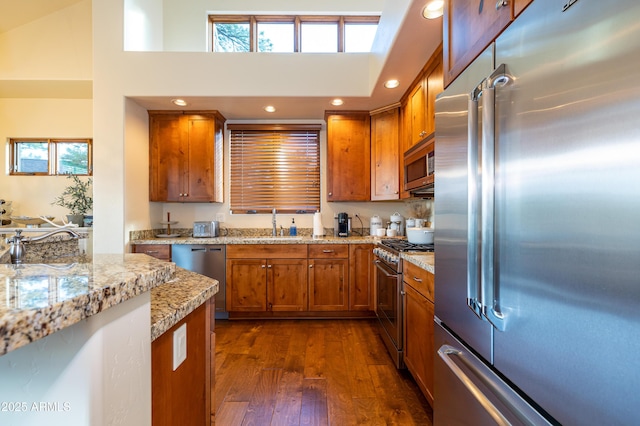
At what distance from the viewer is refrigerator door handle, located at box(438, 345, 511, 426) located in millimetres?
804

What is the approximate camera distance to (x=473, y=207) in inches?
34.7

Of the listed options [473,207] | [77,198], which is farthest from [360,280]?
[77,198]

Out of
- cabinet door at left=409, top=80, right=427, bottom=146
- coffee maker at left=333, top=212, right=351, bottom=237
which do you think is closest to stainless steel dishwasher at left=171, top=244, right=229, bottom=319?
coffee maker at left=333, top=212, right=351, bottom=237

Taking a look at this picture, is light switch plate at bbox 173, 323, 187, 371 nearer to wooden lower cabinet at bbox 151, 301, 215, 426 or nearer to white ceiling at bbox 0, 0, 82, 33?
wooden lower cabinet at bbox 151, 301, 215, 426

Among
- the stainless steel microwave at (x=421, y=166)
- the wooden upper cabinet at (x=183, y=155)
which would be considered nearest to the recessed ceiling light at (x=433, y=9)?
the stainless steel microwave at (x=421, y=166)

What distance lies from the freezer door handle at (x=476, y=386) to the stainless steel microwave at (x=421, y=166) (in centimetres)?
125

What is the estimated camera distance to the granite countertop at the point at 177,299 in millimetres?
700

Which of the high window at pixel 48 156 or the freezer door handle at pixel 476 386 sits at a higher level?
the high window at pixel 48 156

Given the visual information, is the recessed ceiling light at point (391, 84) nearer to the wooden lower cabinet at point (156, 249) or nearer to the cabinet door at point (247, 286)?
the cabinet door at point (247, 286)

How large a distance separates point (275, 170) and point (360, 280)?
5.81ft

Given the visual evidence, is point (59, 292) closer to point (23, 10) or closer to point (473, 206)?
point (473, 206)

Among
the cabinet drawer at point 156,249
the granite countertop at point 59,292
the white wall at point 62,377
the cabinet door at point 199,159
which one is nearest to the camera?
the granite countertop at point 59,292

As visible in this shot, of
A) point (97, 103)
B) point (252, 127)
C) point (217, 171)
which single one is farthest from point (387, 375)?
point (97, 103)

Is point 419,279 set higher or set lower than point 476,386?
higher
